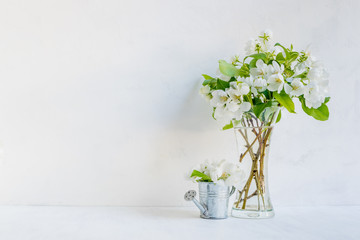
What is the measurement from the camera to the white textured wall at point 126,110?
1.54 m

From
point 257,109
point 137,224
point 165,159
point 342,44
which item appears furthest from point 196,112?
point 342,44

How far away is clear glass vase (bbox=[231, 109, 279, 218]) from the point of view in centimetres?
132

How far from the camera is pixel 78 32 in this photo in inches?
61.4

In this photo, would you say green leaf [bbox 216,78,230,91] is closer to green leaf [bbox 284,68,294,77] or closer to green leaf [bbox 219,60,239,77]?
green leaf [bbox 219,60,239,77]

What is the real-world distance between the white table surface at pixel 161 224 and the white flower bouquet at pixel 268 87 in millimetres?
314

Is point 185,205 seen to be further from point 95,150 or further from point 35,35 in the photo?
point 35,35

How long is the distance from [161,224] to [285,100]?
0.50m

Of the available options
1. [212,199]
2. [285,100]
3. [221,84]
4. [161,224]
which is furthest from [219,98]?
[161,224]

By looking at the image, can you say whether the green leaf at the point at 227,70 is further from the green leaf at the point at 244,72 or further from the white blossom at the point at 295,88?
the white blossom at the point at 295,88

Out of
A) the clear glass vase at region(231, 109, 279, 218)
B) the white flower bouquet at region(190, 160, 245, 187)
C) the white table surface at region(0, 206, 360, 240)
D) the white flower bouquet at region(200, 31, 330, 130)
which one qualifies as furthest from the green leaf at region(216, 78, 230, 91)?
the white table surface at region(0, 206, 360, 240)

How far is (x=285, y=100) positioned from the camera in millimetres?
1250

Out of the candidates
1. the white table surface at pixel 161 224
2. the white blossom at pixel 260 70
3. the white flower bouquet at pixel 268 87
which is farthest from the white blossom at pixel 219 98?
the white table surface at pixel 161 224

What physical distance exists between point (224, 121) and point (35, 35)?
2.52ft

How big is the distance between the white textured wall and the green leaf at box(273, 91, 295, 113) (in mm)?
326
